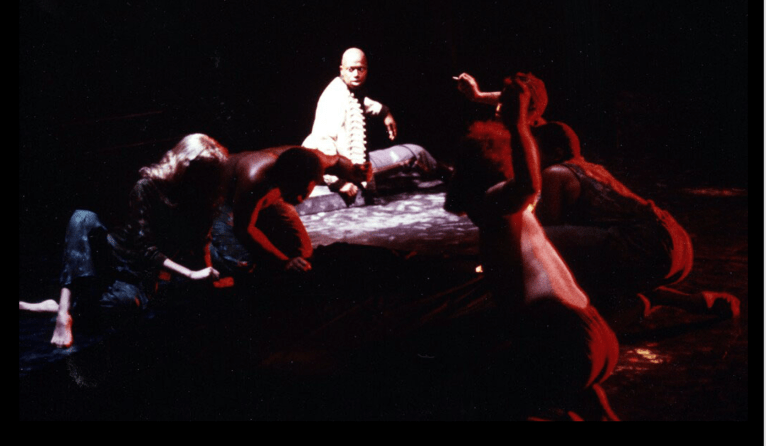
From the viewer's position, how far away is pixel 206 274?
4270mm

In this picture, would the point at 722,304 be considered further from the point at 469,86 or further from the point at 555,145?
the point at 469,86

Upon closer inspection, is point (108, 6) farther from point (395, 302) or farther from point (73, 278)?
point (395, 302)

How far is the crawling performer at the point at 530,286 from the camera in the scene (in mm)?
2885

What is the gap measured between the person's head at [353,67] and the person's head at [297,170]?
1872mm

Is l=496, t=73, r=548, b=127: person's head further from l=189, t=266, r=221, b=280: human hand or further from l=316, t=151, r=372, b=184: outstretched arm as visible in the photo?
l=189, t=266, r=221, b=280: human hand

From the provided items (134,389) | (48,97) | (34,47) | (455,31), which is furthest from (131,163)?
(455,31)

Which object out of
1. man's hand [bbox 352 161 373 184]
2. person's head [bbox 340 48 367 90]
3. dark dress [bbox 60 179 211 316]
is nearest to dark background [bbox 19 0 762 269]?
person's head [bbox 340 48 367 90]

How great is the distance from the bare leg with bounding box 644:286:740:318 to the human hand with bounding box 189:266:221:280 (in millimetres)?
2757

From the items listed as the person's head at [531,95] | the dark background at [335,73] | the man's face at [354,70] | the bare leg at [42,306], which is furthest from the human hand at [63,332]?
the man's face at [354,70]

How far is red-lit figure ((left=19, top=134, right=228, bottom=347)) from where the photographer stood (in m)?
3.98

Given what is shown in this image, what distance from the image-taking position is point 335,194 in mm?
6898

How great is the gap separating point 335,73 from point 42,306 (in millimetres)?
3210

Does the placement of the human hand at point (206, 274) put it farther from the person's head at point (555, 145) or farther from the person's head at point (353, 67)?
the person's head at point (353, 67)

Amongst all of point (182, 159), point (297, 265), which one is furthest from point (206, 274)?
point (182, 159)
